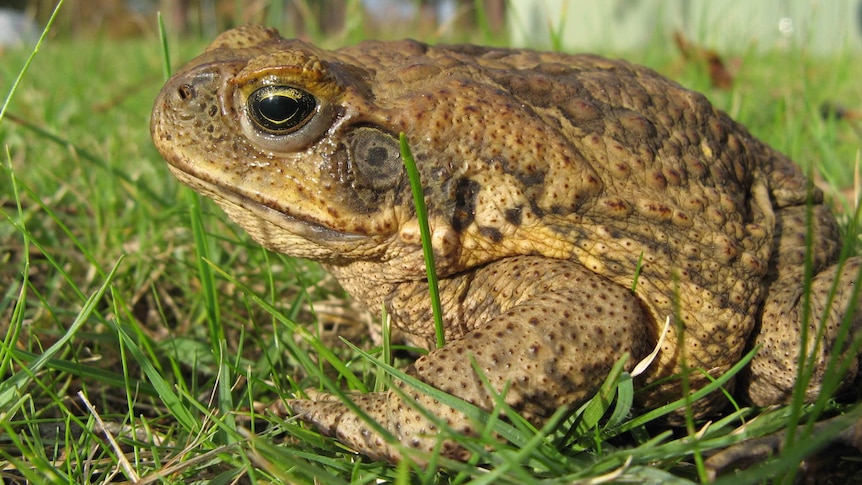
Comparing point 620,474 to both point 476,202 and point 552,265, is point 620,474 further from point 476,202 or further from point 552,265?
point 476,202

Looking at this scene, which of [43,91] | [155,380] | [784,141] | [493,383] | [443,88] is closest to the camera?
[493,383]

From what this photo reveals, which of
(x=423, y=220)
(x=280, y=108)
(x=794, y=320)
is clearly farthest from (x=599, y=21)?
(x=423, y=220)

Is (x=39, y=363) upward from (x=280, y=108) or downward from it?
downward

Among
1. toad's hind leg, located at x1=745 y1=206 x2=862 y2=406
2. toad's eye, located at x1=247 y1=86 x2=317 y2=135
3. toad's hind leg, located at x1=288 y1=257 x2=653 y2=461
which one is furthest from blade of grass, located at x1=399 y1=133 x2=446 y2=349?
toad's hind leg, located at x1=745 y1=206 x2=862 y2=406

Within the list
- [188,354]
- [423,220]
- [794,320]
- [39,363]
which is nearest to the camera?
[423,220]

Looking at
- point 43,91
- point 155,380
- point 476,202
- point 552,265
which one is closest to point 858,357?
point 552,265

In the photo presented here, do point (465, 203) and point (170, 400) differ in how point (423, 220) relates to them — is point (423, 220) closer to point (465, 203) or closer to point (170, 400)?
point (465, 203)

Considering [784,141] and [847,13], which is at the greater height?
[847,13]

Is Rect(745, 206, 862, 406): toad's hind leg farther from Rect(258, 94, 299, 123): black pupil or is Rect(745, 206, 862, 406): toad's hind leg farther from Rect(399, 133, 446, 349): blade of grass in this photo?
Rect(258, 94, 299, 123): black pupil
